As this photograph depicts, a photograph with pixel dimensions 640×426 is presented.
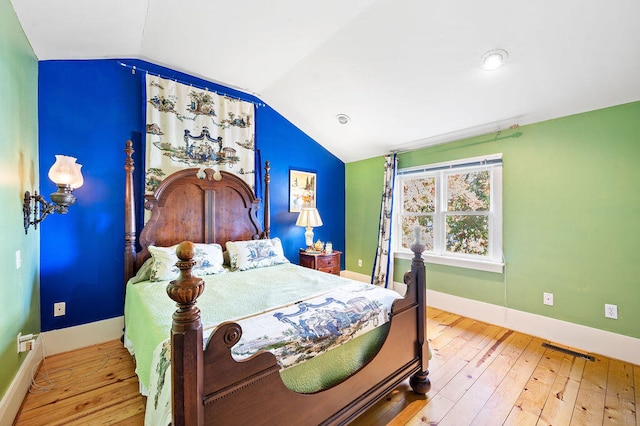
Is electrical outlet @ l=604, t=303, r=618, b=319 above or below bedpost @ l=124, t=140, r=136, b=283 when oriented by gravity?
below

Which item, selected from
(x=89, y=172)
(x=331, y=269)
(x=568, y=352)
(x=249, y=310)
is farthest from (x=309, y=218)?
(x=568, y=352)

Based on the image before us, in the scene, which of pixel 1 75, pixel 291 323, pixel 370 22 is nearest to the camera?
pixel 291 323

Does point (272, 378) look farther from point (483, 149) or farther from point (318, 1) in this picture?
point (483, 149)

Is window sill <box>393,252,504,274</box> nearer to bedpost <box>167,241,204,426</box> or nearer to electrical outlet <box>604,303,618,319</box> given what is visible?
electrical outlet <box>604,303,618,319</box>

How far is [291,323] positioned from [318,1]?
2.27 m

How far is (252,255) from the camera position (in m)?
2.84

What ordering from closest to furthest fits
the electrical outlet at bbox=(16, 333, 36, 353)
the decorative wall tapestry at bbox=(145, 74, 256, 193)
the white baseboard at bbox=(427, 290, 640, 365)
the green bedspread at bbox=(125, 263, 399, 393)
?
the green bedspread at bbox=(125, 263, 399, 393)
the electrical outlet at bbox=(16, 333, 36, 353)
the white baseboard at bbox=(427, 290, 640, 365)
the decorative wall tapestry at bbox=(145, 74, 256, 193)

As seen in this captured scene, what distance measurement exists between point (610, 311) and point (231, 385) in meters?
3.17

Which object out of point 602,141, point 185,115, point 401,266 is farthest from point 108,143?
point 602,141

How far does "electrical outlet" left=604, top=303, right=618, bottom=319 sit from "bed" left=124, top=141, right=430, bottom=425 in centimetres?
179

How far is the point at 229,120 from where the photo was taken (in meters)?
3.26

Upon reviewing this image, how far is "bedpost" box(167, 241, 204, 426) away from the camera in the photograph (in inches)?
34.9

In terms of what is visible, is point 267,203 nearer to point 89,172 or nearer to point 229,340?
point 89,172

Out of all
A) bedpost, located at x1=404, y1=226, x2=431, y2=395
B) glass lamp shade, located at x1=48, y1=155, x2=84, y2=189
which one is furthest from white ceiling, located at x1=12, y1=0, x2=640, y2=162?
bedpost, located at x1=404, y1=226, x2=431, y2=395
